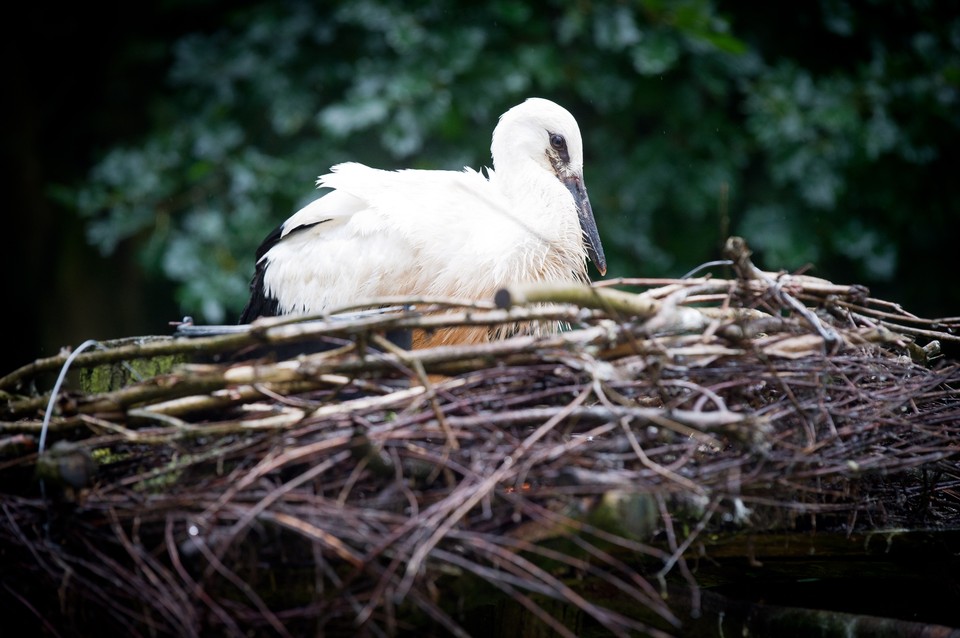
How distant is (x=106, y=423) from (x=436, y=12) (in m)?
3.05

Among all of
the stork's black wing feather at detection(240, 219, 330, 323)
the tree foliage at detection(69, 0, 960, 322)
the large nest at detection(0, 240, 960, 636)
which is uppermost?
the tree foliage at detection(69, 0, 960, 322)

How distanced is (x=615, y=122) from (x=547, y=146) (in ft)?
6.30

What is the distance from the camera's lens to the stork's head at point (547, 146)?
282cm

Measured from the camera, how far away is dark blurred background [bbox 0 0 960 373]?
4219mm

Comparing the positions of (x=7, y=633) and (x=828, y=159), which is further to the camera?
(x=828, y=159)

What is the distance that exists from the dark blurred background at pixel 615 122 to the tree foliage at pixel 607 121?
1 centimetres

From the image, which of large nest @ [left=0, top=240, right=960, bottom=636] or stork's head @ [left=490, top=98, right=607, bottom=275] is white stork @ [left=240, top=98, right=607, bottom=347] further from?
large nest @ [left=0, top=240, right=960, bottom=636]

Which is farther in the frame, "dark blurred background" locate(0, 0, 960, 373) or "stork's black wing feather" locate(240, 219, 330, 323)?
"dark blurred background" locate(0, 0, 960, 373)

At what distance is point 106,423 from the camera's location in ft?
5.28

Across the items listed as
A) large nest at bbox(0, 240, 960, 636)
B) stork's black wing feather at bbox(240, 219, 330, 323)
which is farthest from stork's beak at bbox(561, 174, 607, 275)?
large nest at bbox(0, 240, 960, 636)

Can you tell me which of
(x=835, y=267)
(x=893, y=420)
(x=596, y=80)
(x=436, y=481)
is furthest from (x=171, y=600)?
(x=835, y=267)

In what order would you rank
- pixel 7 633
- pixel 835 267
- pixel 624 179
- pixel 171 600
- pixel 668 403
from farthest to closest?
pixel 835 267, pixel 624 179, pixel 7 633, pixel 668 403, pixel 171 600

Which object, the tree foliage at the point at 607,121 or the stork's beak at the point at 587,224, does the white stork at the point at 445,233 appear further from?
the tree foliage at the point at 607,121

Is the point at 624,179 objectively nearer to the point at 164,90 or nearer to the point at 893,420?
the point at 164,90
